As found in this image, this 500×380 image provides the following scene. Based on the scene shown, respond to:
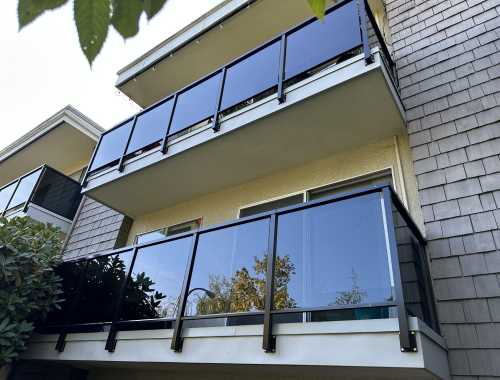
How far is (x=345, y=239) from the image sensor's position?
3.33 metres

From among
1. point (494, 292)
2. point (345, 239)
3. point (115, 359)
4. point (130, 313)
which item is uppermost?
point (345, 239)

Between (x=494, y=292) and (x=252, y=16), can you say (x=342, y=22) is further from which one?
(x=494, y=292)

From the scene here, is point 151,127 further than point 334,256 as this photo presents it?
Yes

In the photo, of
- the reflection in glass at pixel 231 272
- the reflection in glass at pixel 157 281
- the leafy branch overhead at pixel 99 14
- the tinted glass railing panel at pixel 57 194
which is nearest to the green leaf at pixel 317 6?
the leafy branch overhead at pixel 99 14

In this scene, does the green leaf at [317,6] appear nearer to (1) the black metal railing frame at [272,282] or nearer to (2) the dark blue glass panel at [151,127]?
(1) the black metal railing frame at [272,282]

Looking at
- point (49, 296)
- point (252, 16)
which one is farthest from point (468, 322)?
point (252, 16)

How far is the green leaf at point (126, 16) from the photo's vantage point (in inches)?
33.0

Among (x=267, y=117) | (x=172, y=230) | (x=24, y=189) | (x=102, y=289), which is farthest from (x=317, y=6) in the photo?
(x=24, y=189)

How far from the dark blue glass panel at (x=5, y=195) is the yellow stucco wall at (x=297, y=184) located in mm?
4942

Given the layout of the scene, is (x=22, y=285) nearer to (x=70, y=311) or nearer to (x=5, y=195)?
(x=70, y=311)

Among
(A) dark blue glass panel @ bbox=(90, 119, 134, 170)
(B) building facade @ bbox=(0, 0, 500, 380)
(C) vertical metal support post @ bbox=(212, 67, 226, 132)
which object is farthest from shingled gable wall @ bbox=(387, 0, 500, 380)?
(A) dark blue glass panel @ bbox=(90, 119, 134, 170)

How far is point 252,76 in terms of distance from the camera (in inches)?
220

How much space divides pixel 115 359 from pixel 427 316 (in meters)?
3.45

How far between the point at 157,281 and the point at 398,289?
2.92m
